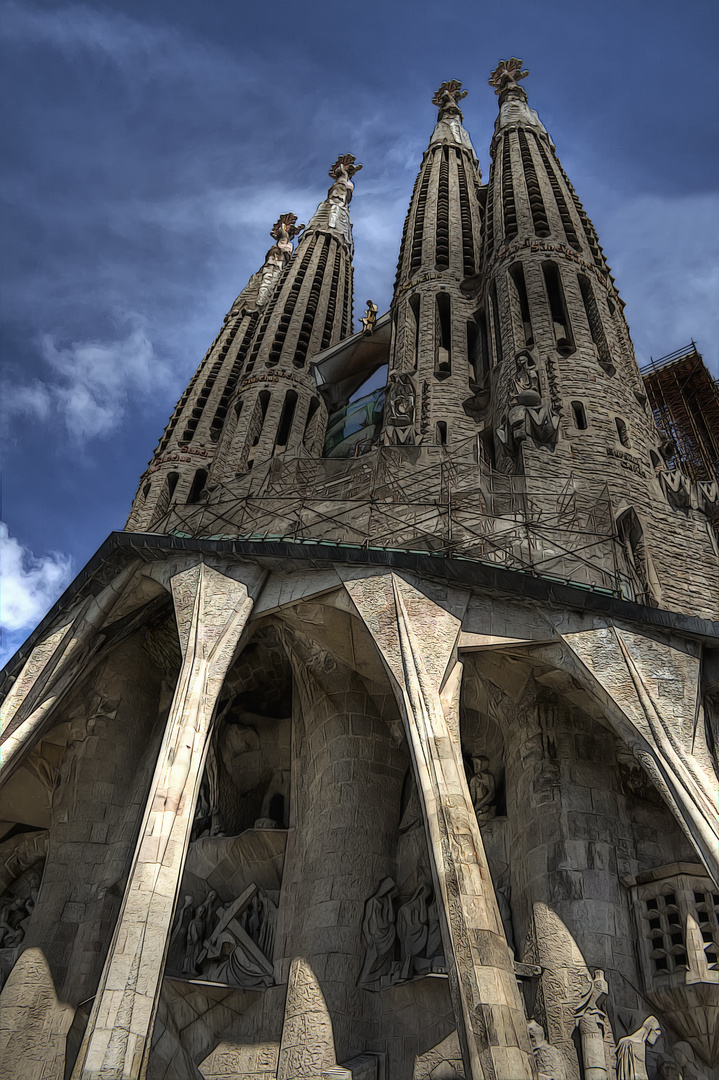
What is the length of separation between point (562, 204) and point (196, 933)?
66.5 ft

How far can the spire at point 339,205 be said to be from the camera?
36812mm

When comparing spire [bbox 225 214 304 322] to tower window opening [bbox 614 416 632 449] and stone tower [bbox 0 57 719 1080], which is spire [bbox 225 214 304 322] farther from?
tower window opening [bbox 614 416 632 449]

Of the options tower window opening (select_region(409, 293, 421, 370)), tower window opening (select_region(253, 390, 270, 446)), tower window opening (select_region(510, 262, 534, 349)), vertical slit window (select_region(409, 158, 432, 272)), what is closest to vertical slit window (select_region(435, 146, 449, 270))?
vertical slit window (select_region(409, 158, 432, 272))

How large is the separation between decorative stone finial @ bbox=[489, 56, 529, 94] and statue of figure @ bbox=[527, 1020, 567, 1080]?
31784 millimetres

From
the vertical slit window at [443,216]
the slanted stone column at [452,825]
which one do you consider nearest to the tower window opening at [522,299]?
the vertical slit window at [443,216]

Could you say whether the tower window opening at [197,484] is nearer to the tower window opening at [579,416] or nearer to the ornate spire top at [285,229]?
the tower window opening at [579,416]

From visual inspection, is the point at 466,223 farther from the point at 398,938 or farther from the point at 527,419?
the point at 398,938

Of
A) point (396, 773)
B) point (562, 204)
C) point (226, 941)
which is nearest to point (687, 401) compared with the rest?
point (562, 204)

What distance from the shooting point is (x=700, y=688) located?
35.4 feet

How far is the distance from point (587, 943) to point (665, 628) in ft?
12.1

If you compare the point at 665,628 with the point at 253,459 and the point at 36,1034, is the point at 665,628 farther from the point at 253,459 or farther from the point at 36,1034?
the point at 253,459

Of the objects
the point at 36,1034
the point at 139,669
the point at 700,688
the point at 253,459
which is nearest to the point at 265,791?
the point at 139,669

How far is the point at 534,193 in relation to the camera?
24.9 metres

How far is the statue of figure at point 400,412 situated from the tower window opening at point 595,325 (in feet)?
13.2
